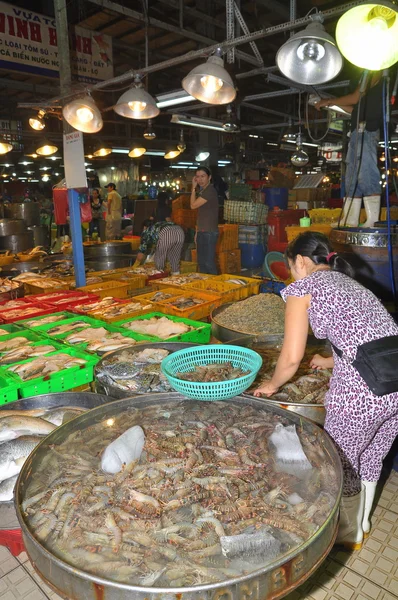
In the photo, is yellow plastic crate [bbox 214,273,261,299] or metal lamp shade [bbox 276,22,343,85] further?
yellow plastic crate [bbox 214,273,261,299]

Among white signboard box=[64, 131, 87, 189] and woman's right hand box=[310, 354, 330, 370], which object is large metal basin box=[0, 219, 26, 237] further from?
woman's right hand box=[310, 354, 330, 370]

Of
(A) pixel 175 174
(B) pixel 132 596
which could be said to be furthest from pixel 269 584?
(A) pixel 175 174

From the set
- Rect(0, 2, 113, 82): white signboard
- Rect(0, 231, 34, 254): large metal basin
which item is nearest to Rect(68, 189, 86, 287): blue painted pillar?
Rect(0, 2, 113, 82): white signboard

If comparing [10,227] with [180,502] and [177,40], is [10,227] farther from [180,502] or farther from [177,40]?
[180,502]

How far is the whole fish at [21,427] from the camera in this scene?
259 cm

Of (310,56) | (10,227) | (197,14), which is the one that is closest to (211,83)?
(310,56)

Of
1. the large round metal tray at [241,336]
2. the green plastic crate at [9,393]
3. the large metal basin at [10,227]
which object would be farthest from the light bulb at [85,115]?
the large metal basin at [10,227]

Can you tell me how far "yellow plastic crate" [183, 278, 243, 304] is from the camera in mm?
5688

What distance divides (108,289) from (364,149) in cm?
399

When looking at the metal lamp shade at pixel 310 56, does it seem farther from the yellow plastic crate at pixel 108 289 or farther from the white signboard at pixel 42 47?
the white signboard at pixel 42 47

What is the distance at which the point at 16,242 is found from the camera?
10.5 meters

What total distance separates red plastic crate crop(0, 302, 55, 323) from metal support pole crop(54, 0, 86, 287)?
1421 millimetres

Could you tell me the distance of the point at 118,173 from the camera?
26.8 meters

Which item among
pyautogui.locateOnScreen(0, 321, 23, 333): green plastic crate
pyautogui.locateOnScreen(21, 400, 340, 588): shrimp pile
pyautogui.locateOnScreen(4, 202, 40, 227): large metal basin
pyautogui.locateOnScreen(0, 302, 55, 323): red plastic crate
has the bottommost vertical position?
pyautogui.locateOnScreen(21, 400, 340, 588): shrimp pile
